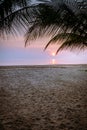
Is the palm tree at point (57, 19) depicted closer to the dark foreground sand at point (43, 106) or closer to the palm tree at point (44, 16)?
the palm tree at point (44, 16)

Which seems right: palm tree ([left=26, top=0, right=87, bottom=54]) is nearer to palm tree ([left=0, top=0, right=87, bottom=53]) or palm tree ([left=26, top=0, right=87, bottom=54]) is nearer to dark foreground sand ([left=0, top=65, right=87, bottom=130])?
palm tree ([left=0, top=0, right=87, bottom=53])

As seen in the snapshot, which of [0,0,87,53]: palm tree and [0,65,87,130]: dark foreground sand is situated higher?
[0,0,87,53]: palm tree

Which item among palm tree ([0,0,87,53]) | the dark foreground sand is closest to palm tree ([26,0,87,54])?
palm tree ([0,0,87,53])

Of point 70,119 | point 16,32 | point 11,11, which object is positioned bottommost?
point 70,119

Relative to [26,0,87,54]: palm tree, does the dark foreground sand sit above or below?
below

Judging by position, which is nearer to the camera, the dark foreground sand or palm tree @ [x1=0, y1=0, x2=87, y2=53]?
the dark foreground sand

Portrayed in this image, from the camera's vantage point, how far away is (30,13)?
5.68 metres

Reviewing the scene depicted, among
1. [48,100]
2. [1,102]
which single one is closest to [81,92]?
[48,100]

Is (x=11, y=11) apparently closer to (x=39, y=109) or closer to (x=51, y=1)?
(x=51, y=1)

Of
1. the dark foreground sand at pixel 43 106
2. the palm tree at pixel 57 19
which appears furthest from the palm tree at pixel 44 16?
the dark foreground sand at pixel 43 106

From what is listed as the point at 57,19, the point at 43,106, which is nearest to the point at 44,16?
the point at 57,19

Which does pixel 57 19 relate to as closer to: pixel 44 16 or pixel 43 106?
pixel 44 16

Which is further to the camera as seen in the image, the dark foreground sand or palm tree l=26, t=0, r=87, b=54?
palm tree l=26, t=0, r=87, b=54

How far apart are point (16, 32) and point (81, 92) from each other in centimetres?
339
